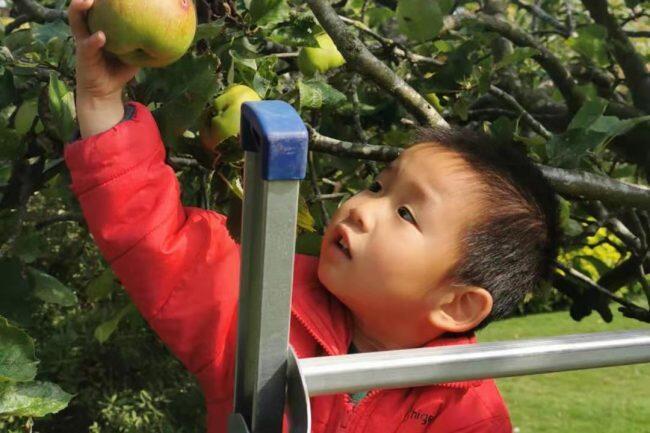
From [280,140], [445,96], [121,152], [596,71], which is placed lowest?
[596,71]

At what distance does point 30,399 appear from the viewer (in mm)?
1102

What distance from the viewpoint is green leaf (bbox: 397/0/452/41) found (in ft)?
5.72

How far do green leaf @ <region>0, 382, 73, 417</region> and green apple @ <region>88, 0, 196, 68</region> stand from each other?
15.0 inches

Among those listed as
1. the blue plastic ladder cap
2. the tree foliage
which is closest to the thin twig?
the tree foliage

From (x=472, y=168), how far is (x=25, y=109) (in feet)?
2.06

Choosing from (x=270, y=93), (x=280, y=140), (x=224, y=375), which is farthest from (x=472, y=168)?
(x=280, y=140)

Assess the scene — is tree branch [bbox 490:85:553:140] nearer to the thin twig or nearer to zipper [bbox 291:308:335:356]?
the thin twig

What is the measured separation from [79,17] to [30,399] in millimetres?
424

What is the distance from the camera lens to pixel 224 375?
121 centimetres

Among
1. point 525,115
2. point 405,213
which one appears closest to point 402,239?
point 405,213

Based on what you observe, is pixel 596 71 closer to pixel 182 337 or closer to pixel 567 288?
pixel 567 288

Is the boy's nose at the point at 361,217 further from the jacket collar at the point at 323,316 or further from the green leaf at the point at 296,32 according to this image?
the green leaf at the point at 296,32

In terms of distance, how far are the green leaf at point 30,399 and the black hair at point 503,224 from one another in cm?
49

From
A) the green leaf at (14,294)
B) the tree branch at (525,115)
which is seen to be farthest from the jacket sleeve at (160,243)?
the tree branch at (525,115)
